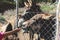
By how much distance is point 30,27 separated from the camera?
692cm

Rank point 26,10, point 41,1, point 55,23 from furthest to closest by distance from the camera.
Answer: point 41,1
point 26,10
point 55,23

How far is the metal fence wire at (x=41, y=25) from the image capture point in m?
6.61

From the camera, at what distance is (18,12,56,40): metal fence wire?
6605mm

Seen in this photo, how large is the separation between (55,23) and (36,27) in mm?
712

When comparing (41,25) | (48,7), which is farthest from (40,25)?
(48,7)

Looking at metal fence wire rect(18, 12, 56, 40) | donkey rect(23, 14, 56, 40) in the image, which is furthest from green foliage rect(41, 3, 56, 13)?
donkey rect(23, 14, 56, 40)

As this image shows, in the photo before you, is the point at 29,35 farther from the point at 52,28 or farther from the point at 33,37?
the point at 52,28

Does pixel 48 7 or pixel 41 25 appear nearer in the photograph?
pixel 41 25

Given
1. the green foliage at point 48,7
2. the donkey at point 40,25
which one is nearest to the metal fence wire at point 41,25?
the donkey at point 40,25

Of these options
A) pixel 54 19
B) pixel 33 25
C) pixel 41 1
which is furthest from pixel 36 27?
pixel 41 1

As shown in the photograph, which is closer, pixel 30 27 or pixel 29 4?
pixel 30 27

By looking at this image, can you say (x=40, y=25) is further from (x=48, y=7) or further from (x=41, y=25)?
(x=48, y=7)

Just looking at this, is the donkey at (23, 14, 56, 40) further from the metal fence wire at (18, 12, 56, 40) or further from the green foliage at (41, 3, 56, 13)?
the green foliage at (41, 3, 56, 13)

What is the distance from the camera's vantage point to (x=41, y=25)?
6805 millimetres
